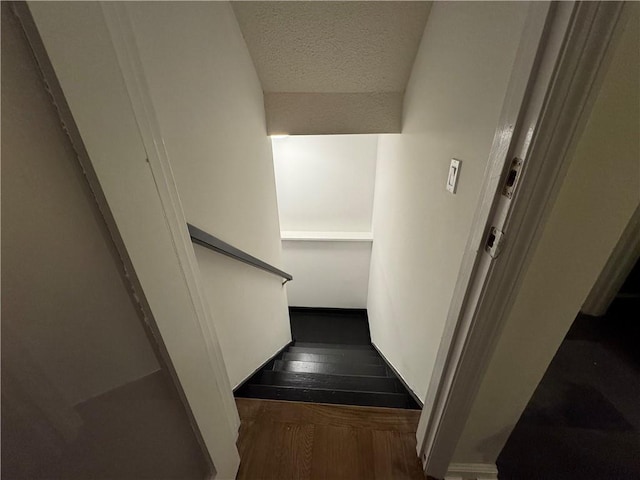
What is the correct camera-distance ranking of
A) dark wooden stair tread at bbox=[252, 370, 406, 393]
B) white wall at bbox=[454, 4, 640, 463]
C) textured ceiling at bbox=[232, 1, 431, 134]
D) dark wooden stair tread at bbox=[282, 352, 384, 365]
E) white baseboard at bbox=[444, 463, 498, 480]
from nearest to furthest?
1. white wall at bbox=[454, 4, 640, 463]
2. white baseboard at bbox=[444, 463, 498, 480]
3. textured ceiling at bbox=[232, 1, 431, 134]
4. dark wooden stair tread at bbox=[252, 370, 406, 393]
5. dark wooden stair tread at bbox=[282, 352, 384, 365]

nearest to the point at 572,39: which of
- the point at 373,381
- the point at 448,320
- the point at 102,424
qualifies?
the point at 448,320

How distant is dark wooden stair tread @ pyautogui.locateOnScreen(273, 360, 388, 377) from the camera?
205 centimetres

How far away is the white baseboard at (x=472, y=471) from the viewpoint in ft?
3.20

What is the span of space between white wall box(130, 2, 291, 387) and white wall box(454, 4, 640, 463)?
93 cm

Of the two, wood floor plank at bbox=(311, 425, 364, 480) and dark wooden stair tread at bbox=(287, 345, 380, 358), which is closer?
wood floor plank at bbox=(311, 425, 364, 480)

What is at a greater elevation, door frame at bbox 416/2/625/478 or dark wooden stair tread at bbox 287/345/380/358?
door frame at bbox 416/2/625/478

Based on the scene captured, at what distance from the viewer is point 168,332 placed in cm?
56

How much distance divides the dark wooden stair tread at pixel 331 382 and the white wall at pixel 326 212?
2.03 meters

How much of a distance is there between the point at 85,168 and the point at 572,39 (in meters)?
0.77

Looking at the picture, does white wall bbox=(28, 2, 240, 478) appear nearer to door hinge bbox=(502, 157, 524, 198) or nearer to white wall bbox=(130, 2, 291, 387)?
white wall bbox=(130, 2, 291, 387)

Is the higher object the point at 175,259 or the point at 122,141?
the point at 122,141

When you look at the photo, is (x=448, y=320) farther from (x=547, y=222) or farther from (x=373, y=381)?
(x=373, y=381)

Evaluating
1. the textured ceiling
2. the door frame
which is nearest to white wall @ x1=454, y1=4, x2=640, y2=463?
the door frame

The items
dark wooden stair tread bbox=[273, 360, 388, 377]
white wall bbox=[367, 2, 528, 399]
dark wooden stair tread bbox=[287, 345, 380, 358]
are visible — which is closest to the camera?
white wall bbox=[367, 2, 528, 399]
